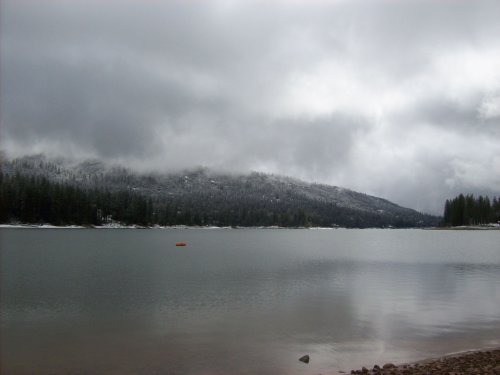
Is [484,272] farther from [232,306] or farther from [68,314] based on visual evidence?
[68,314]

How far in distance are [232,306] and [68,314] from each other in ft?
41.4

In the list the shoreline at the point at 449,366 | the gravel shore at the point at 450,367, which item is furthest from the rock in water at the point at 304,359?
the gravel shore at the point at 450,367

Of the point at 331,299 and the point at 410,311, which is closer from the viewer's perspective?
the point at 410,311

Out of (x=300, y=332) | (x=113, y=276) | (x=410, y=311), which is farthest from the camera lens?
(x=113, y=276)

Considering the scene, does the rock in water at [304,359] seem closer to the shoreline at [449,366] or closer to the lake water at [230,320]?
the lake water at [230,320]

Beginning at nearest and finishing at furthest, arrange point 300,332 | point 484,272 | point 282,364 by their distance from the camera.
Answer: point 282,364, point 300,332, point 484,272

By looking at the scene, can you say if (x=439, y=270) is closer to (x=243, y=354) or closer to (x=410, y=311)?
(x=410, y=311)

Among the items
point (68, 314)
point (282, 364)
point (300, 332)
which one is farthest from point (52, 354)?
point (300, 332)

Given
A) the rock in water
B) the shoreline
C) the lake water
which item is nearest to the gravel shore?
the shoreline

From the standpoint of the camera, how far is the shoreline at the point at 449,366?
749 inches

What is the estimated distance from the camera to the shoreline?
62.4 ft

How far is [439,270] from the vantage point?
217ft

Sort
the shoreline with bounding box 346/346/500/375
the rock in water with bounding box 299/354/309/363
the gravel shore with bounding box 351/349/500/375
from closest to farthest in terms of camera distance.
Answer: the gravel shore with bounding box 351/349/500/375, the shoreline with bounding box 346/346/500/375, the rock in water with bounding box 299/354/309/363

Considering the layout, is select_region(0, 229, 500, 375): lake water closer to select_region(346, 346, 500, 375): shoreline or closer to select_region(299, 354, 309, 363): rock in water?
select_region(299, 354, 309, 363): rock in water
